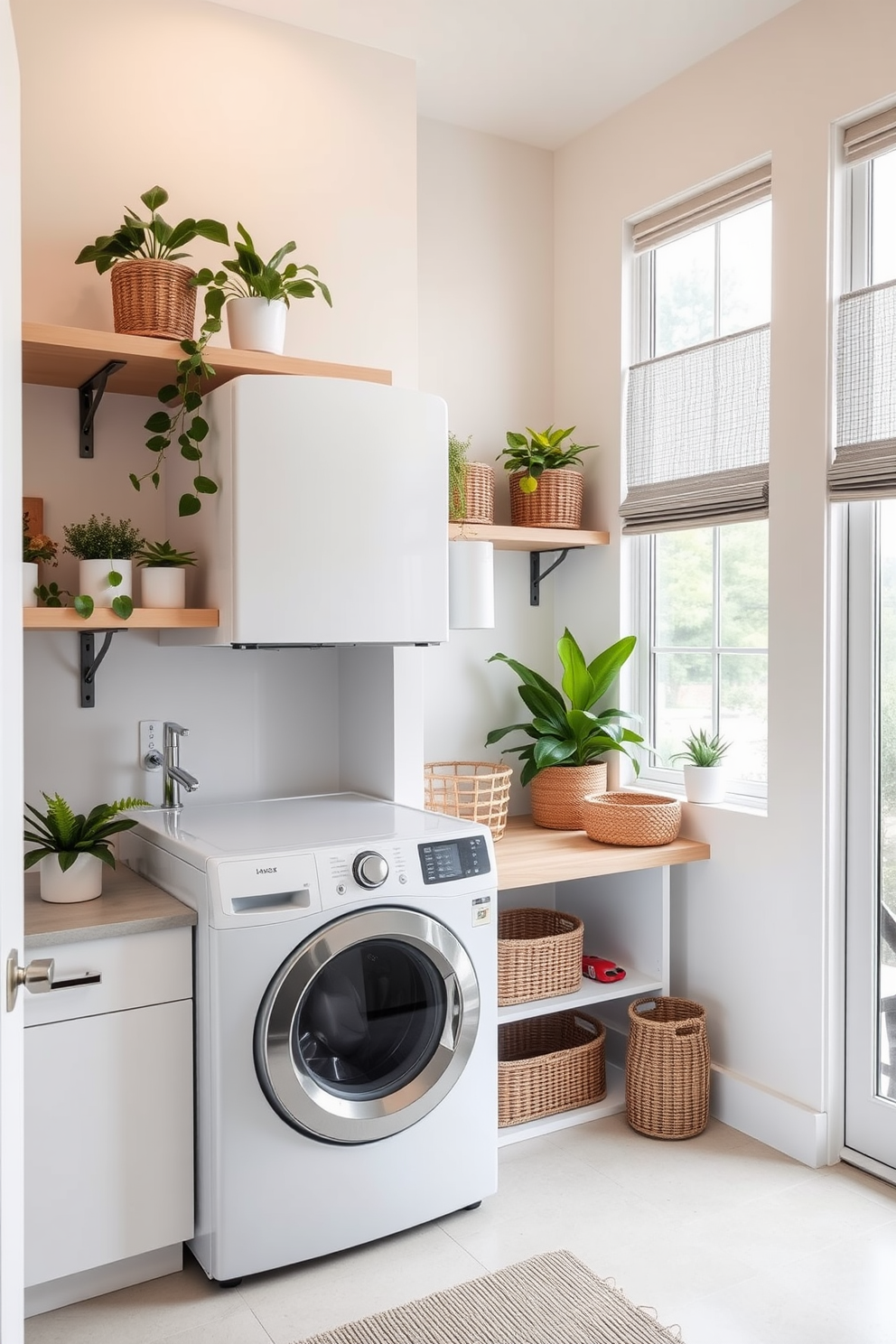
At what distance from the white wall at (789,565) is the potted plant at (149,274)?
1379mm

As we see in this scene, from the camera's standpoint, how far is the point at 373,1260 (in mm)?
2164

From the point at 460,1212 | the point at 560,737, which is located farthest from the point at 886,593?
the point at 460,1212

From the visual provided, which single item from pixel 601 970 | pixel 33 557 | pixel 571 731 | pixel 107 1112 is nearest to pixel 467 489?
pixel 571 731

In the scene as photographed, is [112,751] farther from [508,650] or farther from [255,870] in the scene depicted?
[508,650]

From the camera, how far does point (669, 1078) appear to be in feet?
8.74

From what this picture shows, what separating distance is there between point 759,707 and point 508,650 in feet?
2.85

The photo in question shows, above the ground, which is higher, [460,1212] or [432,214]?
[432,214]

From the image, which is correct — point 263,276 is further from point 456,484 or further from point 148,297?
point 456,484

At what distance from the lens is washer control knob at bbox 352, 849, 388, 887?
212cm

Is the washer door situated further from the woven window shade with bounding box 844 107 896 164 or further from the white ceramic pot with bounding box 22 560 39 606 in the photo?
the woven window shade with bounding box 844 107 896 164

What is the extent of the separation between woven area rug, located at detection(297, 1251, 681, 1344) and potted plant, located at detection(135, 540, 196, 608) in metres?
1.46

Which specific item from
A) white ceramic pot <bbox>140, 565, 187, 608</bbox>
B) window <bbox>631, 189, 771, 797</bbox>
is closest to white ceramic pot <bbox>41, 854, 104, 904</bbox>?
white ceramic pot <bbox>140, 565, 187, 608</bbox>

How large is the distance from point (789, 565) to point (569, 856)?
3.01 feet

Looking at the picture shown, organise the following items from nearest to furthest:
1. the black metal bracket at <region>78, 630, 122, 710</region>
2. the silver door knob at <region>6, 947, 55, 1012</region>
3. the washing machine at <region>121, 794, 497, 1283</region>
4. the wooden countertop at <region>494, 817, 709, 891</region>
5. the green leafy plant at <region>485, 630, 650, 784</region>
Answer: the silver door knob at <region>6, 947, 55, 1012</region>, the washing machine at <region>121, 794, 497, 1283</region>, the black metal bracket at <region>78, 630, 122, 710</region>, the wooden countertop at <region>494, 817, 709, 891</region>, the green leafy plant at <region>485, 630, 650, 784</region>
